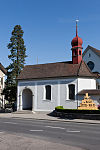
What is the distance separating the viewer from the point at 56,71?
32.6 m

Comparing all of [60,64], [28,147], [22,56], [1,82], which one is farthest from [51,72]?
[28,147]

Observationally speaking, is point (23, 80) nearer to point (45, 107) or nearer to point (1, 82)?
point (45, 107)

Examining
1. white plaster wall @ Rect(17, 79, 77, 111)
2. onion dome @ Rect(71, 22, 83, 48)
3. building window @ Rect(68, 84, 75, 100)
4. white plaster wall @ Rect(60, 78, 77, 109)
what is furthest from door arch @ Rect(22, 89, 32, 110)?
onion dome @ Rect(71, 22, 83, 48)

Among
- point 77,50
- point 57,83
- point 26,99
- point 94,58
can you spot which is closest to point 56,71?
point 57,83

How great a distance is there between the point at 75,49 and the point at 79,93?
7679 millimetres

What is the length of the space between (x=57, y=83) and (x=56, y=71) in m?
2.25

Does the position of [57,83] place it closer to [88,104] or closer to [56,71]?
[56,71]

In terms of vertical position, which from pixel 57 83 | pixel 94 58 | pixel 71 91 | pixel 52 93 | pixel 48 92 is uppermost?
pixel 94 58

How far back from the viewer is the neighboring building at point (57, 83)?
99.2 ft

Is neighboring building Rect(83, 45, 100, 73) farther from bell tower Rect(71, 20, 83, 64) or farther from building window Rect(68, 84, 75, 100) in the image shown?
building window Rect(68, 84, 75, 100)

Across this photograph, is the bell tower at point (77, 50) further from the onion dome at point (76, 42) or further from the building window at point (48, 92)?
the building window at point (48, 92)

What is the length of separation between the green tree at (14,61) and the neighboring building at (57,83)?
496 cm

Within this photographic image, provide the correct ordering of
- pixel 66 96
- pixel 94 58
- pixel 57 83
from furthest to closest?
pixel 94 58 → pixel 57 83 → pixel 66 96

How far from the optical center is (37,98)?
3303 cm
